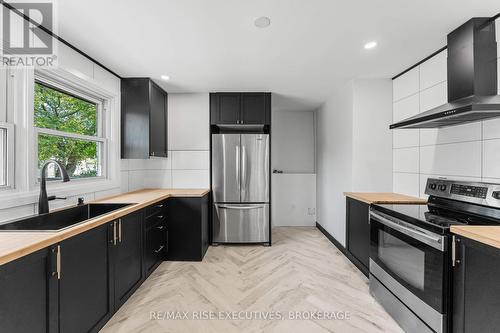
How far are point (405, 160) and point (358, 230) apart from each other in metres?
0.99

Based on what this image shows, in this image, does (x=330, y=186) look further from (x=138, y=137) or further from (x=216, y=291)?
(x=138, y=137)

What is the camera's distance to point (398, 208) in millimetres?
1953

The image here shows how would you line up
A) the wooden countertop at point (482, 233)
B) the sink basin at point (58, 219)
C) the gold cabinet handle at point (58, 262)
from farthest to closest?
the sink basin at point (58, 219) < the gold cabinet handle at point (58, 262) < the wooden countertop at point (482, 233)

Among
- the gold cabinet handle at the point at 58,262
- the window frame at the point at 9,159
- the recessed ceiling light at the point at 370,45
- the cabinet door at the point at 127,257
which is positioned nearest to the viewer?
the gold cabinet handle at the point at 58,262

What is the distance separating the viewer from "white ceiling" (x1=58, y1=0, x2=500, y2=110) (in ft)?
5.29

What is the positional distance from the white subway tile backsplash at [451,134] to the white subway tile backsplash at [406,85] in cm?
51

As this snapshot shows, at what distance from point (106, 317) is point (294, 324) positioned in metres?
1.45

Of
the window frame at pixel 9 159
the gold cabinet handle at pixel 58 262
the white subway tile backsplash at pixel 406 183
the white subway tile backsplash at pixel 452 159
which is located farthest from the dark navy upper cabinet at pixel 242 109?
the gold cabinet handle at pixel 58 262

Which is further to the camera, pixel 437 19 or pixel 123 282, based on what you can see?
pixel 123 282

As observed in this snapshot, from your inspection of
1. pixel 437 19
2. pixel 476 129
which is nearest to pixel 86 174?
pixel 437 19

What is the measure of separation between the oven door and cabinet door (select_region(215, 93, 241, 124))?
2.26 meters

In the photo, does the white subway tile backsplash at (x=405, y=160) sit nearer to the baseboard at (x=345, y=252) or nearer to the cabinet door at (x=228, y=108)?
the baseboard at (x=345, y=252)

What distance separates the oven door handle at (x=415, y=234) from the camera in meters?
1.43

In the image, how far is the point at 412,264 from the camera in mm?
1679
